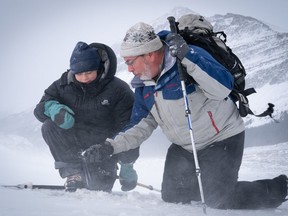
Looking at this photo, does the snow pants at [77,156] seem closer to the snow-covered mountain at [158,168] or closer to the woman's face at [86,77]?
the snow-covered mountain at [158,168]

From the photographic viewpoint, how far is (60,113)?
13.6ft

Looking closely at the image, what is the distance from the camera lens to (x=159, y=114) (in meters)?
3.52

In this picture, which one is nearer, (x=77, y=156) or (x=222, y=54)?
(x=222, y=54)

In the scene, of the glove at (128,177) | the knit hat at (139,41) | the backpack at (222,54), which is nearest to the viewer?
the knit hat at (139,41)

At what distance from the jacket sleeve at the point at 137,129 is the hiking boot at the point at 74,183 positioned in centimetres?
84

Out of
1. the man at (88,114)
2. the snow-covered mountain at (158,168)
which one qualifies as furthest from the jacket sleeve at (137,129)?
the man at (88,114)

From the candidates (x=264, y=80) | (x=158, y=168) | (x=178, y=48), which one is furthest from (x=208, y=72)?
(x=264, y=80)

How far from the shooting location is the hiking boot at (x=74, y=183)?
13.5 ft

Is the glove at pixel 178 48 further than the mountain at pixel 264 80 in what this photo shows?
No

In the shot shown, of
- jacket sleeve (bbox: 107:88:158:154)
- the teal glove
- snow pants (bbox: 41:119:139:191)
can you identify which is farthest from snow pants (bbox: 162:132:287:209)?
the teal glove

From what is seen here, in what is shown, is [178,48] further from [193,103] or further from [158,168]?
[158,168]

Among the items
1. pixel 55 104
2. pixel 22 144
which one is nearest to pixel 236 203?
pixel 55 104

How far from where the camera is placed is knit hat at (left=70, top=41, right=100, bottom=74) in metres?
4.21

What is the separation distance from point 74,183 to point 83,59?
146cm
